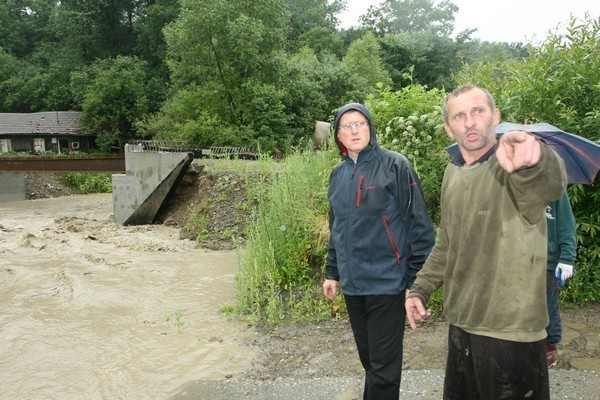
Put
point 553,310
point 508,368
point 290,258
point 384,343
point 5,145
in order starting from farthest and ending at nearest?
1. point 5,145
2. point 290,258
3. point 553,310
4. point 384,343
5. point 508,368

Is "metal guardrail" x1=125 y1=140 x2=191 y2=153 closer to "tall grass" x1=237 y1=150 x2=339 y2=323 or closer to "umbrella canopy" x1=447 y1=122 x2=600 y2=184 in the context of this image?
"tall grass" x1=237 y1=150 x2=339 y2=323

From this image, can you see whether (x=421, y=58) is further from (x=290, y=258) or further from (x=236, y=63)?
(x=290, y=258)

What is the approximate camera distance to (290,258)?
6863 millimetres

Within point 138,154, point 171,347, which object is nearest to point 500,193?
point 171,347

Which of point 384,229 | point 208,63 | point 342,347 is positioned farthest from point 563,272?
point 208,63

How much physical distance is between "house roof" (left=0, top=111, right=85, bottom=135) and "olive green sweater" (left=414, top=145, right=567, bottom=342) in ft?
130

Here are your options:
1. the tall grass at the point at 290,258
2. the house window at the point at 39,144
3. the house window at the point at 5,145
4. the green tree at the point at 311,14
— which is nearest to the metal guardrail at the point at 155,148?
the tall grass at the point at 290,258

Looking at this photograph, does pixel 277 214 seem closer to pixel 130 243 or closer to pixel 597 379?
pixel 597 379

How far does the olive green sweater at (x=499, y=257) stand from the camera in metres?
1.86

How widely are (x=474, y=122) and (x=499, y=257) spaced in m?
0.58

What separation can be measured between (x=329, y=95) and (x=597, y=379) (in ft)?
88.5

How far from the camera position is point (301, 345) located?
514 centimetres

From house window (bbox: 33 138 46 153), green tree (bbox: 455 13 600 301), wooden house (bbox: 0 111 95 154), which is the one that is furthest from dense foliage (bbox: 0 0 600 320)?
house window (bbox: 33 138 46 153)

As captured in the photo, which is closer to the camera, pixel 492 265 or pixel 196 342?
pixel 492 265
